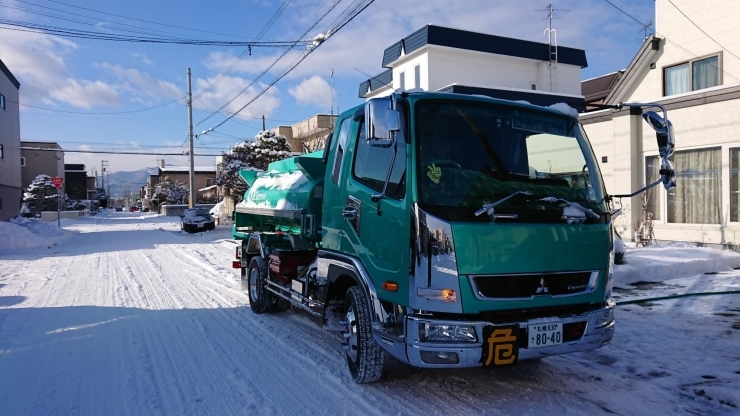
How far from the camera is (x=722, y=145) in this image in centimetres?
1244

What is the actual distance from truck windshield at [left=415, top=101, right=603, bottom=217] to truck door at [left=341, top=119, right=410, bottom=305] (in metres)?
0.26

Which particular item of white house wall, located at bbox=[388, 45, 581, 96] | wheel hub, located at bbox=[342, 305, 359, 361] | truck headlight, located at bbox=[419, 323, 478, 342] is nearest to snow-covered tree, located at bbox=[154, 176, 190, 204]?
white house wall, located at bbox=[388, 45, 581, 96]

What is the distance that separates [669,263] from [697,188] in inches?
153

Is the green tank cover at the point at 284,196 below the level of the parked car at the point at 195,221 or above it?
above

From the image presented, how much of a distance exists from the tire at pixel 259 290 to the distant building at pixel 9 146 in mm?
28984

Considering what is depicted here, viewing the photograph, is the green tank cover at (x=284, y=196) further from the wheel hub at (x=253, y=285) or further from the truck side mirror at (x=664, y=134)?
the truck side mirror at (x=664, y=134)

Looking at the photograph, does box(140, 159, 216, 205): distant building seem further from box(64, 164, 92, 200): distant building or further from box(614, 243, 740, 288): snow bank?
box(614, 243, 740, 288): snow bank

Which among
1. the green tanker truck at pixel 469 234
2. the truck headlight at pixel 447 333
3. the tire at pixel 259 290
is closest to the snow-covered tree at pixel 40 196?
the tire at pixel 259 290

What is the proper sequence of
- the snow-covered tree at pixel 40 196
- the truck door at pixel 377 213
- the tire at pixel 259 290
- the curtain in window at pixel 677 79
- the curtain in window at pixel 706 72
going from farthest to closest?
the snow-covered tree at pixel 40 196
the curtain in window at pixel 677 79
the curtain in window at pixel 706 72
the tire at pixel 259 290
the truck door at pixel 377 213

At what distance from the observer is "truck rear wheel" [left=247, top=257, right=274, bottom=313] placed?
7883 millimetres

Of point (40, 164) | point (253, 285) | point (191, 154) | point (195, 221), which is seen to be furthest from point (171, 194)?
point (253, 285)

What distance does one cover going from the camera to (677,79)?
15.3 m

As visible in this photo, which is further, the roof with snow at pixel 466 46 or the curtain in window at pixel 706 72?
the roof with snow at pixel 466 46

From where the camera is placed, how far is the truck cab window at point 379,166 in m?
4.25
